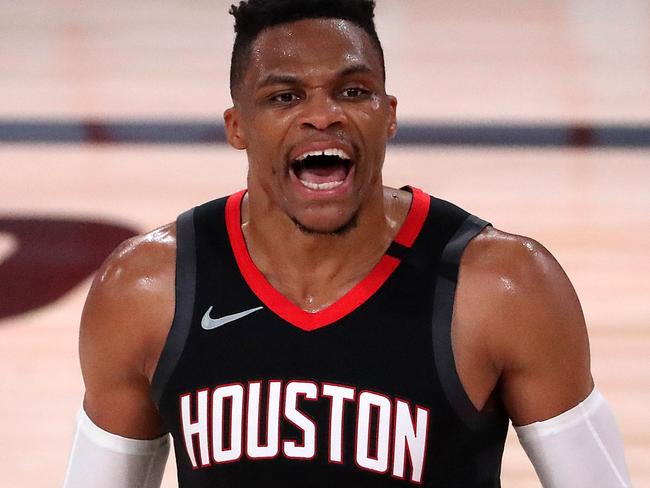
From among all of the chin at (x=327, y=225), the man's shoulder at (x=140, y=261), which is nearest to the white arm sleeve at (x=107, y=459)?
the man's shoulder at (x=140, y=261)

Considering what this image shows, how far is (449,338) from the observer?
1.81m

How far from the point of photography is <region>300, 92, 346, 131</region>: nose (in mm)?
1720

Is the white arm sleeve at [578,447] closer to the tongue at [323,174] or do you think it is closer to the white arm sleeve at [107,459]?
the tongue at [323,174]

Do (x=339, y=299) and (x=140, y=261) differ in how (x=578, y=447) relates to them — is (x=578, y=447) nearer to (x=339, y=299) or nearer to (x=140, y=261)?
(x=339, y=299)

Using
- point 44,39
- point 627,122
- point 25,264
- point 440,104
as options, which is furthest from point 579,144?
point 44,39

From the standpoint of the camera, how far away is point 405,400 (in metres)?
1.81

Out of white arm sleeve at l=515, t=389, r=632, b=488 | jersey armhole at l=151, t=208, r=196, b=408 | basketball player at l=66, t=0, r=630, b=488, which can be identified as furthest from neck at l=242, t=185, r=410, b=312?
white arm sleeve at l=515, t=389, r=632, b=488

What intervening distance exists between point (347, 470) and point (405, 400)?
0.12 m

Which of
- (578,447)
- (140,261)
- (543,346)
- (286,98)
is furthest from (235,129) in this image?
(578,447)

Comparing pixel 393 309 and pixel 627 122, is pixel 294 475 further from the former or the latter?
pixel 627 122

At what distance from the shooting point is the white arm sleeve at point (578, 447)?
181 centimetres

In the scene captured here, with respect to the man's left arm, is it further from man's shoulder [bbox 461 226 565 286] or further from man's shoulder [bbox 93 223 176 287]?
man's shoulder [bbox 93 223 176 287]

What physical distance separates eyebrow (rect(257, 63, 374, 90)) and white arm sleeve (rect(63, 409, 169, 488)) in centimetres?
57

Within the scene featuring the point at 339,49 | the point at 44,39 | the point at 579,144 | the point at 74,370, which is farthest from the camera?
the point at 44,39
